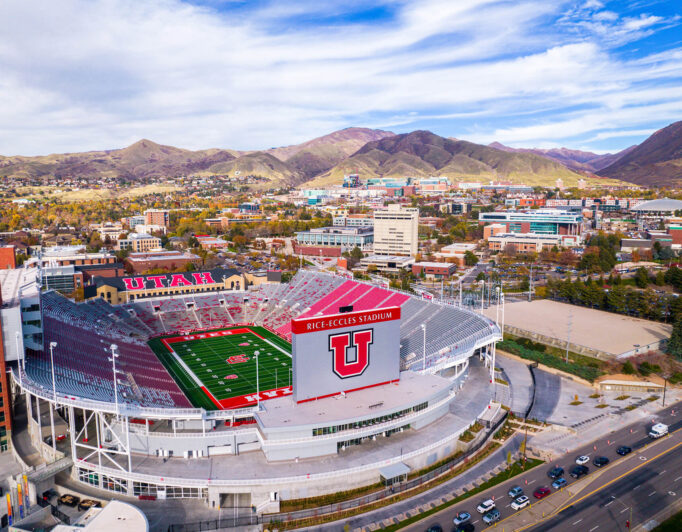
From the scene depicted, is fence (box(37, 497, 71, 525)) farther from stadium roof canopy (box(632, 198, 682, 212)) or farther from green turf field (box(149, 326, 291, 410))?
stadium roof canopy (box(632, 198, 682, 212))

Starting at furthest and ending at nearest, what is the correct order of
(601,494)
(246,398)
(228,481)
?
1. (246,398)
2. (601,494)
3. (228,481)

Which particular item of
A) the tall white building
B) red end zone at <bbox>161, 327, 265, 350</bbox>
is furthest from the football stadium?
the tall white building

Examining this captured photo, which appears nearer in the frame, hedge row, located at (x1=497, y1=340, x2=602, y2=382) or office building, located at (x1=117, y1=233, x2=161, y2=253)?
hedge row, located at (x1=497, y1=340, x2=602, y2=382)

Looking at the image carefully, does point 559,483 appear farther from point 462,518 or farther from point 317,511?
point 317,511

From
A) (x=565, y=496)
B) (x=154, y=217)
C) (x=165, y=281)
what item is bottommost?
(x=565, y=496)

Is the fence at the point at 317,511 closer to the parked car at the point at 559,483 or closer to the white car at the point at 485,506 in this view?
the white car at the point at 485,506

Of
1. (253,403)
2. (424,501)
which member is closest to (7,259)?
(253,403)

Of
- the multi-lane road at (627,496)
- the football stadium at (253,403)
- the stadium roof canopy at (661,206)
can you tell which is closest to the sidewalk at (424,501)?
the football stadium at (253,403)

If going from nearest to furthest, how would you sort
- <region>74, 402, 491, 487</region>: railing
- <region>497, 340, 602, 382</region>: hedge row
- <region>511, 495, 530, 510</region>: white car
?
<region>511, 495, 530, 510</region>: white car → <region>74, 402, 491, 487</region>: railing → <region>497, 340, 602, 382</region>: hedge row
